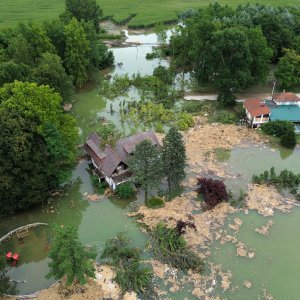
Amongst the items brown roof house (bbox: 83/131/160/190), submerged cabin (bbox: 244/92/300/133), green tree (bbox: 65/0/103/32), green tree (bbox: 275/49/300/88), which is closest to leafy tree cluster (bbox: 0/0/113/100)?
green tree (bbox: 65/0/103/32)

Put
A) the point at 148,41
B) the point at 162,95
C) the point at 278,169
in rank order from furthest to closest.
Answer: the point at 148,41, the point at 162,95, the point at 278,169

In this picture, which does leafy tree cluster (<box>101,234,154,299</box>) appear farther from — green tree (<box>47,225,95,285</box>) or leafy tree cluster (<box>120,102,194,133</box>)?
leafy tree cluster (<box>120,102,194,133</box>)

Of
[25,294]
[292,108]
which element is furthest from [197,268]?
[292,108]

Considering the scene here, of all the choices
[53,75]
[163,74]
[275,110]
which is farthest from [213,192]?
[163,74]

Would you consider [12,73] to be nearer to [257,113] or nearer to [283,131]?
[257,113]

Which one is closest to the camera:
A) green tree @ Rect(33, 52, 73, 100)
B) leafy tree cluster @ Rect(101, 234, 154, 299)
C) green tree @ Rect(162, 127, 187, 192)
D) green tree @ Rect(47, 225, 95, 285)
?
green tree @ Rect(47, 225, 95, 285)

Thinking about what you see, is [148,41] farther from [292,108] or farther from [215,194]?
[215,194]

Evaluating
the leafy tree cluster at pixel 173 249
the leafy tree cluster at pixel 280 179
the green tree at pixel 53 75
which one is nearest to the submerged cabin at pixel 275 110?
the leafy tree cluster at pixel 280 179
